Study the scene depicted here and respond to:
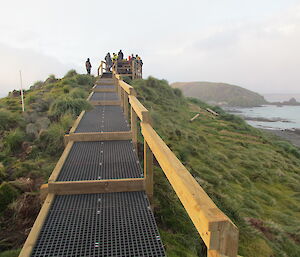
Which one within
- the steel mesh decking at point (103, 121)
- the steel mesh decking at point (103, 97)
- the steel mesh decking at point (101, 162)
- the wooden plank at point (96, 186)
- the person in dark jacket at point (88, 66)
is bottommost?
the wooden plank at point (96, 186)

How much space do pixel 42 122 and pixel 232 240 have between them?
7.45m

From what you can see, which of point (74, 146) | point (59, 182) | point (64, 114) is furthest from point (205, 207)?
point (64, 114)

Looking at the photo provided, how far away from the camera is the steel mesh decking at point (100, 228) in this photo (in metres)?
2.93

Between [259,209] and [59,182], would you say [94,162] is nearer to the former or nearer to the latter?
[59,182]

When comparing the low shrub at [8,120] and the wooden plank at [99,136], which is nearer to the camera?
the wooden plank at [99,136]

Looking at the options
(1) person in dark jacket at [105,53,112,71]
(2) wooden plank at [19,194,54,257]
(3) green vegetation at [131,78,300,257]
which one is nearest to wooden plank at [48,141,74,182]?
(2) wooden plank at [19,194,54,257]

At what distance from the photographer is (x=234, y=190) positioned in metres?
8.61

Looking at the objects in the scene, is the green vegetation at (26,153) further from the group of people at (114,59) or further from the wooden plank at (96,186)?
the group of people at (114,59)

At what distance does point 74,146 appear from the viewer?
5906 millimetres

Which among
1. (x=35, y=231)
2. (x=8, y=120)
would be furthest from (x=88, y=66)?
(x=35, y=231)

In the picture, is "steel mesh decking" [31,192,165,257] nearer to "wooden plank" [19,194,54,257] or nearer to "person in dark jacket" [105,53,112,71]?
"wooden plank" [19,194,54,257]

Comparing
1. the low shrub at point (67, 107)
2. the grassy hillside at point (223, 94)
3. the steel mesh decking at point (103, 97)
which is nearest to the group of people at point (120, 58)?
the steel mesh decking at point (103, 97)

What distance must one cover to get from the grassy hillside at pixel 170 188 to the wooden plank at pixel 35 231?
17.0 inches

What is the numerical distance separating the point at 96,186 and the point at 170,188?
1.84m
